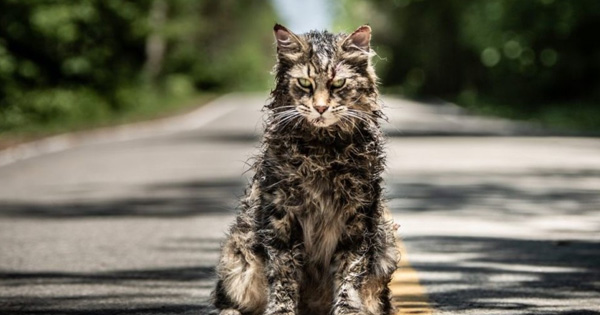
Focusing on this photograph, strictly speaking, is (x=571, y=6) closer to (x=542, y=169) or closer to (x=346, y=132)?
(x=542, y=169)

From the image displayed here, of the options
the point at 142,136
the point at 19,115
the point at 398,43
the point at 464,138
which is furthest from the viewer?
the point at 398,43

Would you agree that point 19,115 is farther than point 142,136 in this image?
Yes

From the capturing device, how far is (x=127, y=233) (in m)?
11.2

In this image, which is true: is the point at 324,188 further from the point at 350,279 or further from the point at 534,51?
the point at 534,51

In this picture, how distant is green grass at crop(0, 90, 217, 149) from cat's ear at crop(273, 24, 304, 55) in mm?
18749

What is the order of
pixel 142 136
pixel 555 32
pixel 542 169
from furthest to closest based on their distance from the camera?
pixel 555 32
pixel 142 136
pixel 542 169

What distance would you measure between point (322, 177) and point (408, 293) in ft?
7.12

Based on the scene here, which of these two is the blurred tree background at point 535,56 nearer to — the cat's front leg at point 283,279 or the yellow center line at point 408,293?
the yellow center line at point 408,293

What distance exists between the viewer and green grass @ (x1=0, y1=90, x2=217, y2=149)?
95.3ft

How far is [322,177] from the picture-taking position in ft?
18.6

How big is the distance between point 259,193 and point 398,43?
74.1 metres

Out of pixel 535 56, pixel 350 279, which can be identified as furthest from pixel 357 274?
pixel 535 56

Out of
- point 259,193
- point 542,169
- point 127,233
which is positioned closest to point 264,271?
point 259,193

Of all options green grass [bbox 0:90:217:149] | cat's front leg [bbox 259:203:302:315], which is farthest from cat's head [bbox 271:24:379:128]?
green grass [bbox 0:90:217:149]
